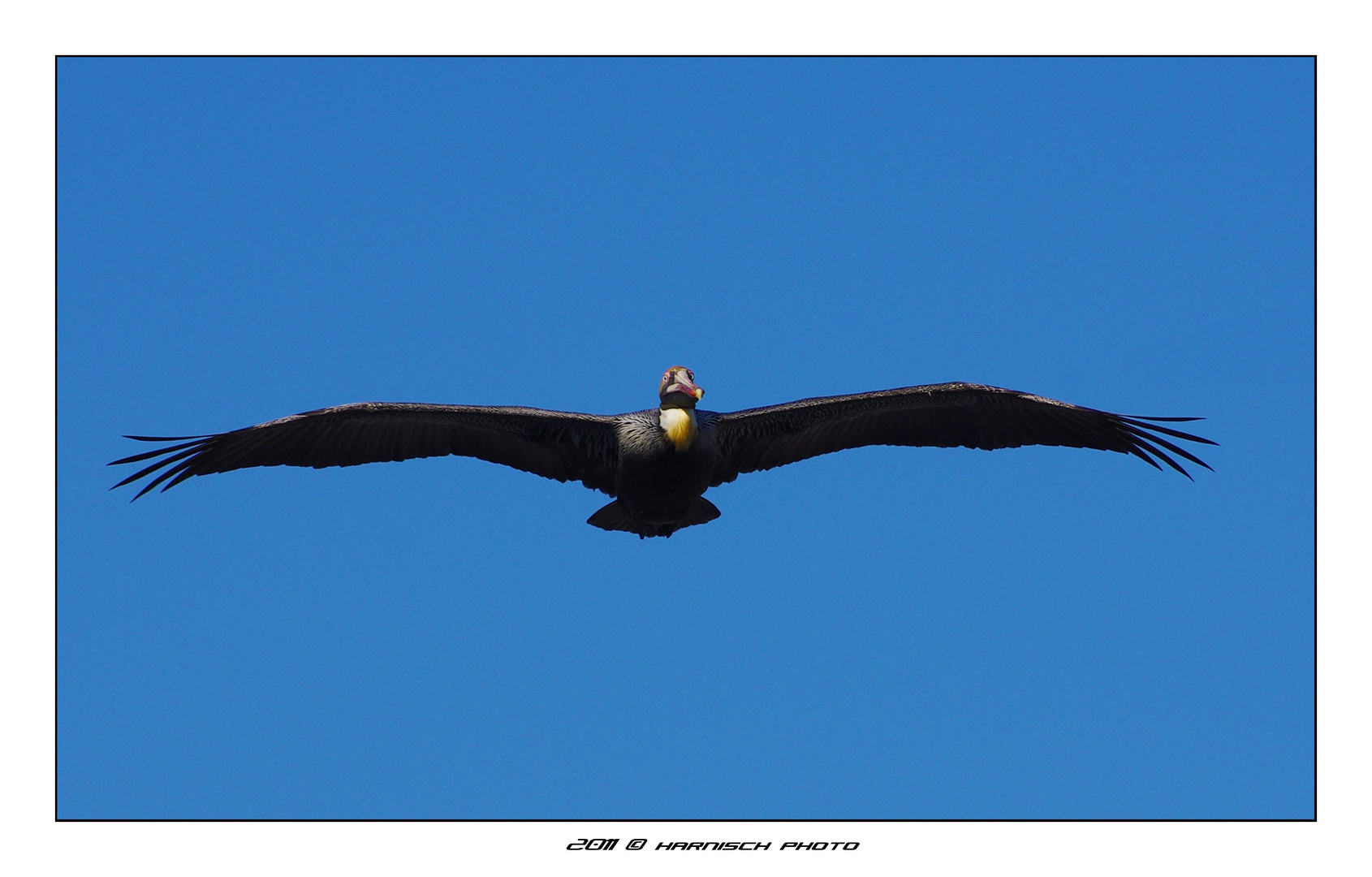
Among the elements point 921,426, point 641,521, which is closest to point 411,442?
point 641,521

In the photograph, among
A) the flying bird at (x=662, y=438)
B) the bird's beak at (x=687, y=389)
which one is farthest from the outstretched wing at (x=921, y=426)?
the bird's beak at (x=687, y=389)

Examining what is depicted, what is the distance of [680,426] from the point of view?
1134 centimetres

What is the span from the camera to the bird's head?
36.4 feet

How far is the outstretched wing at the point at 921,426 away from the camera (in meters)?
11.9

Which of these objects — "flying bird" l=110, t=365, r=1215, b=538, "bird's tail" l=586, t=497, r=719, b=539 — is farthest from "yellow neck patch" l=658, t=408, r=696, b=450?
"bird's tail" l=586, t=497, r=719, b=539

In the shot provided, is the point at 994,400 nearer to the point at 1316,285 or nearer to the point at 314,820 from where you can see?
the point at 1316,285

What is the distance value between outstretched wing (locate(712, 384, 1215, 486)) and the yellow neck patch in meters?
0.64

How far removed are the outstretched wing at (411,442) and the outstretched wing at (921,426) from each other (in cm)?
144

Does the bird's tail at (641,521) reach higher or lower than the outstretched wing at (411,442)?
lower

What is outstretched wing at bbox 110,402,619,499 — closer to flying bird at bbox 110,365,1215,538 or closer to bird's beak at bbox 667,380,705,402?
flying bird at bbox 110,365,1215,538

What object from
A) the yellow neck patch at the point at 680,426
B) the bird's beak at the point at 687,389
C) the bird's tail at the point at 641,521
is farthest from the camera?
the bird's tail at the point at 641,521

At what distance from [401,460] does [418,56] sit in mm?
4174

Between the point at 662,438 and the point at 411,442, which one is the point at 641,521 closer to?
the point at 662,438

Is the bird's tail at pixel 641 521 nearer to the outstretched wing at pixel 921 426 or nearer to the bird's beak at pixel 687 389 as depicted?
the outstretched wing at pixel 921 426
